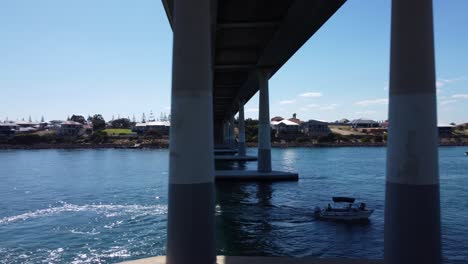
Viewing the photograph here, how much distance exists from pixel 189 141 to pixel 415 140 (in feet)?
18.8

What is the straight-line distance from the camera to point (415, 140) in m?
8.84

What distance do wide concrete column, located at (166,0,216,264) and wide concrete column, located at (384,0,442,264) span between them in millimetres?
4964

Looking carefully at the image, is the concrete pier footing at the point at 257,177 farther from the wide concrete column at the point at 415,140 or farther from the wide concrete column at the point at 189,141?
the wide concrete column at the point at 415,140

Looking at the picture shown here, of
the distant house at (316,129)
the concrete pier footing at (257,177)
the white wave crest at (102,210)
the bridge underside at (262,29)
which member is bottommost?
the white wave crest at (102,210)

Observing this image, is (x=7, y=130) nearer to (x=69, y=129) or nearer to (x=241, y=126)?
(x=69, y=129)

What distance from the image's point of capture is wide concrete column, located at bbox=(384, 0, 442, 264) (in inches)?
347

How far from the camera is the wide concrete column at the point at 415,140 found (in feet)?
28.9

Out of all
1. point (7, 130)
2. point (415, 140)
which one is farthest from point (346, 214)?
point (7, 130)

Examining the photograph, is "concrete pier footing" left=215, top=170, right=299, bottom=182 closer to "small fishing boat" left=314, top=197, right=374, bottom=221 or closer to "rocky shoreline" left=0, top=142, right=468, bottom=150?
"small fishing boat" left=314, top=197, right=374, bottom=221

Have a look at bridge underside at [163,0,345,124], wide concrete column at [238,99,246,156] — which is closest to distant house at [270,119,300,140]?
wide concrete column at [238,99,246,156]

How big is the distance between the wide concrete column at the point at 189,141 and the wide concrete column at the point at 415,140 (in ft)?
16.3

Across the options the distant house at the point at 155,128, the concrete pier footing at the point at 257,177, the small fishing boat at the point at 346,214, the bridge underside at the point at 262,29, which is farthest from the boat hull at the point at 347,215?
the distant house at the point at 155,128

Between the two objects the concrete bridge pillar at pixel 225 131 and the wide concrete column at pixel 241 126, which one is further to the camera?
the concrete bridge pillar at pixel 225 131

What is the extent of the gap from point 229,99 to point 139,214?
55436 mm
